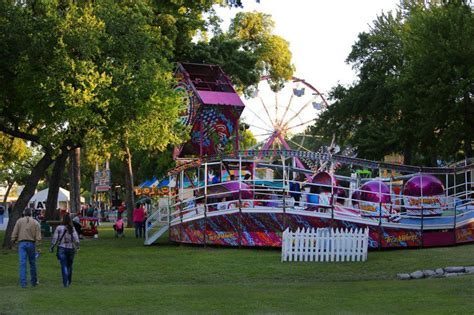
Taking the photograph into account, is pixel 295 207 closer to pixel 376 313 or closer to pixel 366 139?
pixel 376 313

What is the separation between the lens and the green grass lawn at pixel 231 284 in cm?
1291

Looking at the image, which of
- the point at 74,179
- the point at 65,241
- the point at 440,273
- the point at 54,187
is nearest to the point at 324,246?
the point at 440,273

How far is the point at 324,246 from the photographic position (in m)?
22.5

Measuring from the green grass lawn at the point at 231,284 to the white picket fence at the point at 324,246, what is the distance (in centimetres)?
51

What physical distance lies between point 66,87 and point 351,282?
12.1 m

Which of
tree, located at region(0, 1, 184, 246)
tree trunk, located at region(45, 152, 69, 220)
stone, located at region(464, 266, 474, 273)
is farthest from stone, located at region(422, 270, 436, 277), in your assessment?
tree trunk, located at region(45, 152, 69, 220)

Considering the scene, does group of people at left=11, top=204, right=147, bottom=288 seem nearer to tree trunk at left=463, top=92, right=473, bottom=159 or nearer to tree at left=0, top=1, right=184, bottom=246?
tree at left=0, top=1, right=184, bottom=246

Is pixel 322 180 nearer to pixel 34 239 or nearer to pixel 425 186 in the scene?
pixel 425 186

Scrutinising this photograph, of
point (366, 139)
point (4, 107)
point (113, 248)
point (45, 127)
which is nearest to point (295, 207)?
point (113, 248)

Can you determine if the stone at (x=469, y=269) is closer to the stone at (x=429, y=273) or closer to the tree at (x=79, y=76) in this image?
the stone at (x=429, y=273)

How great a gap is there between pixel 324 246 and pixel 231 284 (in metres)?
5.26

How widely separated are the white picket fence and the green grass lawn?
51 cm

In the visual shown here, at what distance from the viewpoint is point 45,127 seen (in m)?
27.1

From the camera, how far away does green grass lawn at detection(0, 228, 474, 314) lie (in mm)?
12906
